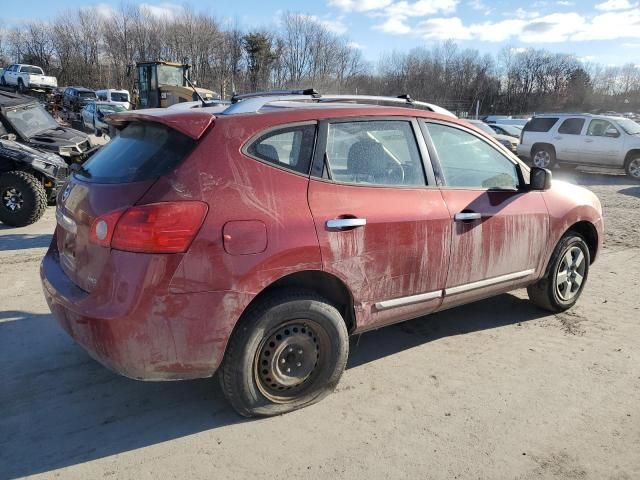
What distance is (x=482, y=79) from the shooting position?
65.4 meters

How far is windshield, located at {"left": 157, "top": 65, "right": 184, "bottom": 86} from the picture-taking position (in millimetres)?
25847

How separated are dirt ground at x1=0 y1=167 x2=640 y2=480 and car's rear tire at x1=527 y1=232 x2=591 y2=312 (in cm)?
23

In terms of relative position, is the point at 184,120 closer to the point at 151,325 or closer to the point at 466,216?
the point at 151,325

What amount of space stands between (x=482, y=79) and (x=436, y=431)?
2726 inches

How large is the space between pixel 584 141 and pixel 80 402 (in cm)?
1619

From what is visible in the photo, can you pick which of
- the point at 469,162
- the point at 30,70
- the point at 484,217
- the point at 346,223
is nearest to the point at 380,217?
the point at 346,223

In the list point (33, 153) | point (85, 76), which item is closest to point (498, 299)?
point (33, 153)

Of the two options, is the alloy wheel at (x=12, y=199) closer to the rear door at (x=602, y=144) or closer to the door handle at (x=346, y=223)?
the door handle at (x=346, y=223)

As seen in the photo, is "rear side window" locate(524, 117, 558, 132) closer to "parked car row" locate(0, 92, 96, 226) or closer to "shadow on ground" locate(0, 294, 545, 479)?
"parked car row" locate(0, 92, 96, 226)

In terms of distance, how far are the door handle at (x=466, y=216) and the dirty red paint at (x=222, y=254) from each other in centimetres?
6

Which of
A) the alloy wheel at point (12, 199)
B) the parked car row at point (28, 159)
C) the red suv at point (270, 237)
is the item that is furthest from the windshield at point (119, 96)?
the red suv at point (270, 237)

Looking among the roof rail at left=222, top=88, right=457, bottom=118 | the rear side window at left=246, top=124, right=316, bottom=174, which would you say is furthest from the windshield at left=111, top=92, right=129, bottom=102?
the rear side window at left=246, top=124, right=316, bottom=174

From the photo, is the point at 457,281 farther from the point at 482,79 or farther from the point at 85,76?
the point at 85,76

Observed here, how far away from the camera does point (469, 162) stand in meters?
3.79
